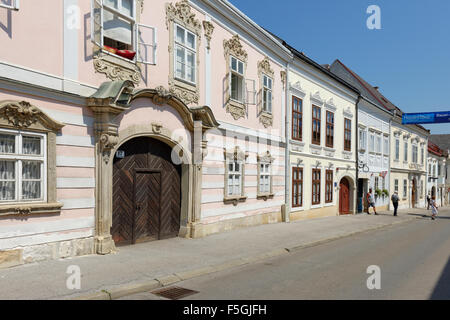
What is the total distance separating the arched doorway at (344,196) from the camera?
944 inches

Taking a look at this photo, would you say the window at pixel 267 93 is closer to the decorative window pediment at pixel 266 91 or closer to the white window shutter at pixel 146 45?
the decorative window pediment at pixel 266 91

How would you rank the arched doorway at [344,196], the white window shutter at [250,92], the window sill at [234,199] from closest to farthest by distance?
the window sill at [234,199]
the white window shutter at [250,92]
the arched doorway at [344,196]

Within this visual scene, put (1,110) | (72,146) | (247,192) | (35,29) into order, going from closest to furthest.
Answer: (1,110)
(35,29)
(72,146)
(247,192)

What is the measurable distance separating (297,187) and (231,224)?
19.9ft

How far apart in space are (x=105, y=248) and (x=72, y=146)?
2.41 metres

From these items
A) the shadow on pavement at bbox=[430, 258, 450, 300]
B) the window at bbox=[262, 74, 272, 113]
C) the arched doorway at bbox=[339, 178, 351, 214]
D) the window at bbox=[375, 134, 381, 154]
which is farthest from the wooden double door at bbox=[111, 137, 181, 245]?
the window at bbox=[375, 134, 381, 154]

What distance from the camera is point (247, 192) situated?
14.6 metres

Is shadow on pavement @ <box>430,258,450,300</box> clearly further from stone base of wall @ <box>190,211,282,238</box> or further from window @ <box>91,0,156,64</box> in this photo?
window @ <box>91,0,156,64</box>

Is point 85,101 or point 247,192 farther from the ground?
point 85,101

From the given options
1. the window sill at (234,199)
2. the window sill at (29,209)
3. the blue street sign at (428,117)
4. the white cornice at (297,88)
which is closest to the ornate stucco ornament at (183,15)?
the window sill at (234,199)

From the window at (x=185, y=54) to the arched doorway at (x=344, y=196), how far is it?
15.5 meters

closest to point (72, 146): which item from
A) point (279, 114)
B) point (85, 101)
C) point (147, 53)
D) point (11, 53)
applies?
point (85, 101)

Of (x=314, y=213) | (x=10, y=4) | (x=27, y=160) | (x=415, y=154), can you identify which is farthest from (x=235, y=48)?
(x=415, y=154)
